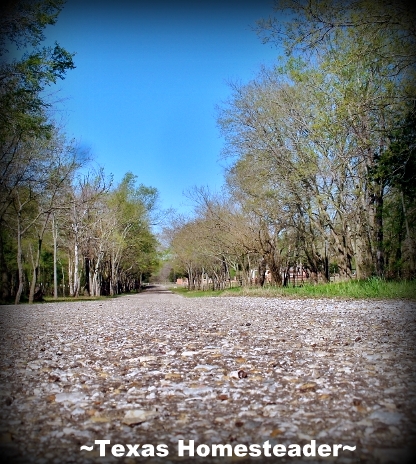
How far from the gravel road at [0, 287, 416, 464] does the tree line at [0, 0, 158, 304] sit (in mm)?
4303

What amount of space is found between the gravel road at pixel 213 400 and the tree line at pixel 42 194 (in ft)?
14.1

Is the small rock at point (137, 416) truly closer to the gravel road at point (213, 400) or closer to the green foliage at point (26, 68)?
the gravel road at point (213, 400)

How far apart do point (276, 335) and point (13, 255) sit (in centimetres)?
3540

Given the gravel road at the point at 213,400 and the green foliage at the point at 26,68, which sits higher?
the green foliage at the point at 26,68

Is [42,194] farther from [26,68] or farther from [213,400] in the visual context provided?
[213,400]

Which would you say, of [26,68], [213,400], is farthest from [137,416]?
[26,68]

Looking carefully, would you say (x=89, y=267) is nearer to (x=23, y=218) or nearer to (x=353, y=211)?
(x=23, y=218)

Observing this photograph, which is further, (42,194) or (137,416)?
(42,194)

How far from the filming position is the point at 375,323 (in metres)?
7.73

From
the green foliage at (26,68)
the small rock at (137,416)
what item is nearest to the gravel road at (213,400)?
the small rock at (137,416)

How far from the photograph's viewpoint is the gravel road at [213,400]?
2439mm

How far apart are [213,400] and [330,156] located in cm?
1921

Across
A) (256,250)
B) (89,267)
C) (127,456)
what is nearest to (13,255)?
(89,267)

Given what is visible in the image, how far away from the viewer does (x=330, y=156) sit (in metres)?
20.4
